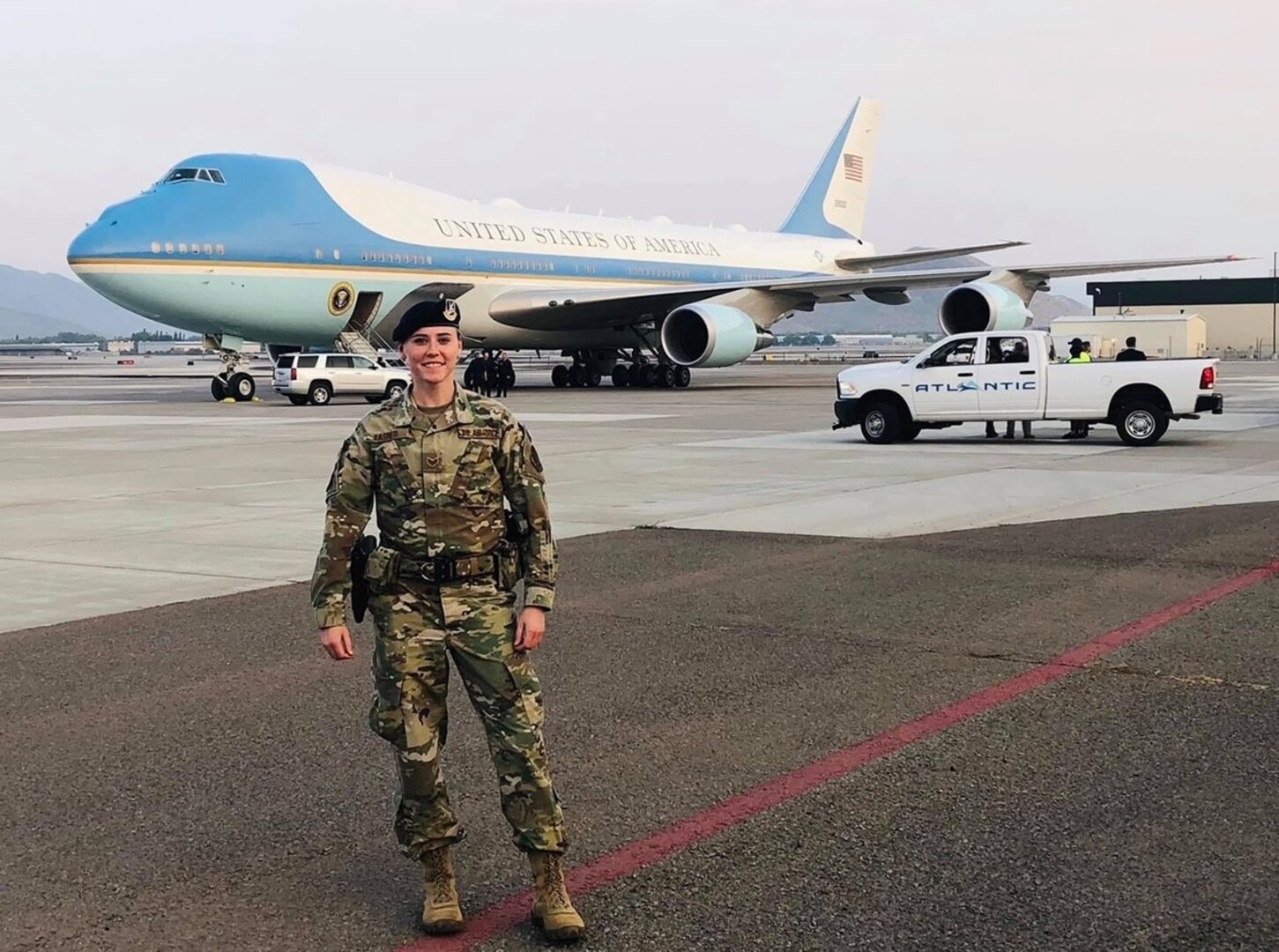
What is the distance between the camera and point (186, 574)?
10273 millimetres

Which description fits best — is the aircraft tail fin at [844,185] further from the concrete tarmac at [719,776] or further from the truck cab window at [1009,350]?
the concrete tarmac at [719,776]

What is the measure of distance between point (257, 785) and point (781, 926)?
7.58ft

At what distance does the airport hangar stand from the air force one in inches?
2404

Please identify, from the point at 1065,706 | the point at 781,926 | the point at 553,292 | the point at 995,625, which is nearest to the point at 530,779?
the point at 781,926

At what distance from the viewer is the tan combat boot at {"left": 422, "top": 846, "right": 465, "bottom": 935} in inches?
163

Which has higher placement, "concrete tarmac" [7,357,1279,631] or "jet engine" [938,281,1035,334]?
"jet engine" [938,281,1035,334]

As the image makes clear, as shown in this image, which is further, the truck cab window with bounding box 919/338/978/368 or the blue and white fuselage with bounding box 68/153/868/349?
the blue and white fuselage with bounding box 68/153/868/349

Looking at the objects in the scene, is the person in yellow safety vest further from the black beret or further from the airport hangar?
the airport hangar

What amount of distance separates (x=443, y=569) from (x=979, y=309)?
110 feet

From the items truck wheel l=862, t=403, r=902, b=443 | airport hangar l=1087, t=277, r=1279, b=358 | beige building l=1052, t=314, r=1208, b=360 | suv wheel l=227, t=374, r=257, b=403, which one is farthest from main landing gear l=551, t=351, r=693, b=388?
airport hangar l=1087, t=277, r=1279, b=358

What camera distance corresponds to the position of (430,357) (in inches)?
167

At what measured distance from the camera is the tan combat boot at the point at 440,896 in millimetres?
4148

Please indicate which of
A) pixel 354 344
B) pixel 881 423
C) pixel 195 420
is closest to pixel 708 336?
pixel 354 344

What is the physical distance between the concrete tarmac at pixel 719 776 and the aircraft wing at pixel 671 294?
29310 mm
